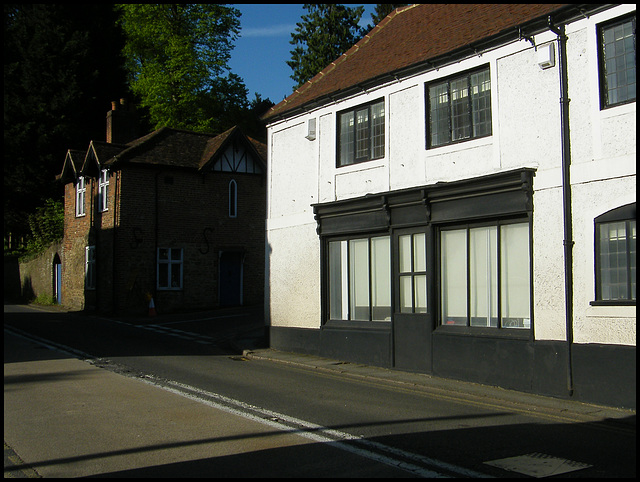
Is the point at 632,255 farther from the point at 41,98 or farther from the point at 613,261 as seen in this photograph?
the point at 41,98

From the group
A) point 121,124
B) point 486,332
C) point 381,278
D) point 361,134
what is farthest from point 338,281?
point 121,124

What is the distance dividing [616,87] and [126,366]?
35.4 feet

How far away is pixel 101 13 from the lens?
46469 mm

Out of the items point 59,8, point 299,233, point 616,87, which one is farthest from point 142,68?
point 616,87

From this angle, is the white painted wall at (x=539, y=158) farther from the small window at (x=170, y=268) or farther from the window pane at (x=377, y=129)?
the small window at (x=170, y=268)

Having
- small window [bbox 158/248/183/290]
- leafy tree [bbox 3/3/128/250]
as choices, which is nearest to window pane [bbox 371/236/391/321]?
small window [bbox 158/248/183/290]

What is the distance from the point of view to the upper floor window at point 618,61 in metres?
10.3

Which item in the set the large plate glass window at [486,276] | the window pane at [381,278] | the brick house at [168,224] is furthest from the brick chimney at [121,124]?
the large plate glass window at [486,276]

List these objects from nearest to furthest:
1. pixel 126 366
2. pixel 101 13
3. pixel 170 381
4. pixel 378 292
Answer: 1. pixel 170 381
2. pixel 126 366
3. pixel 378 292
4. pixel 101 13

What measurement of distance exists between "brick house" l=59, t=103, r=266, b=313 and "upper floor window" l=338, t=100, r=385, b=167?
606 inches

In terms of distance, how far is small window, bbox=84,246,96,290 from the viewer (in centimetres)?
3091

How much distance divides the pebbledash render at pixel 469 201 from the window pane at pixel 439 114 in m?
0.03

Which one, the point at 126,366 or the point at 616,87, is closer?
the point at 616,87

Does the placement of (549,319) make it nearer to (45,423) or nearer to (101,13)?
(45,423)
